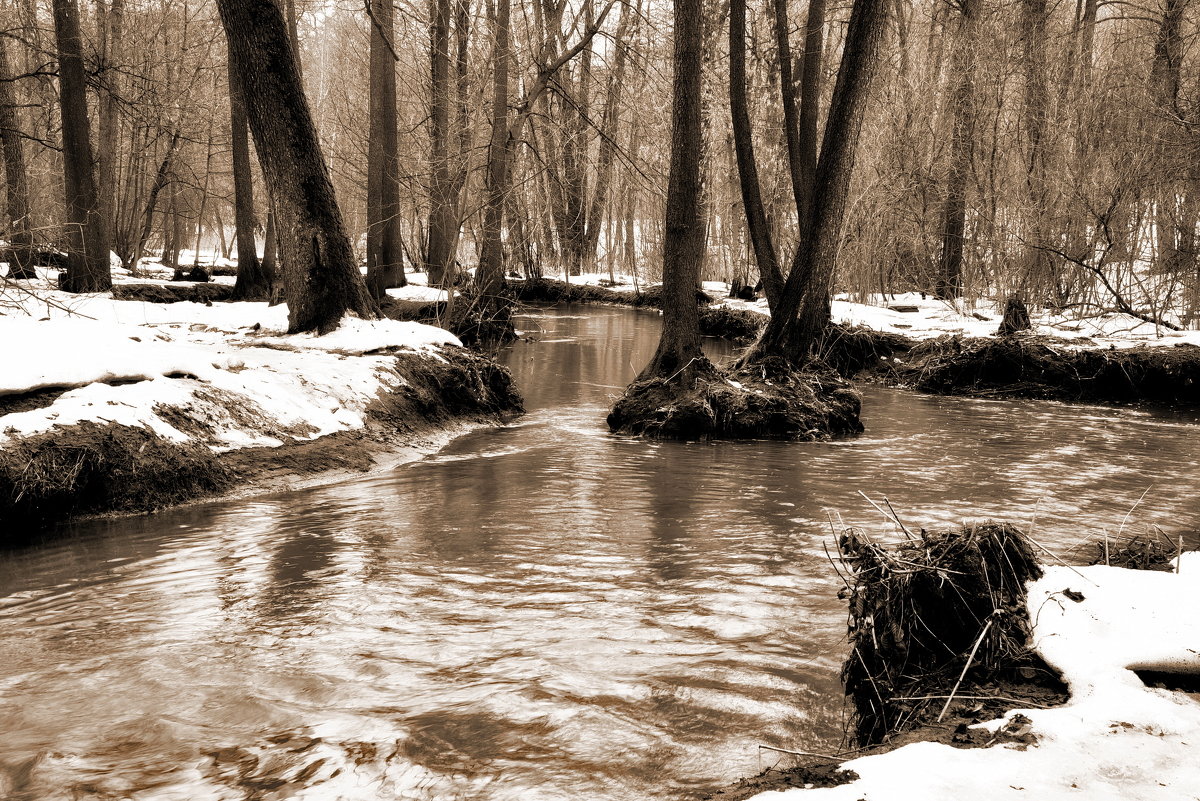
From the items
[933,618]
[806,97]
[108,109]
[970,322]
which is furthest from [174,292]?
[933,618]

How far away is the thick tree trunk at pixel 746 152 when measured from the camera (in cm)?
1248

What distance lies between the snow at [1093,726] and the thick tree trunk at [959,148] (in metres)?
14.6

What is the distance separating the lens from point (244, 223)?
18.6 m

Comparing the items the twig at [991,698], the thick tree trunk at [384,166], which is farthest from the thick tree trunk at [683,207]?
the thick tree trunk at [384,166]

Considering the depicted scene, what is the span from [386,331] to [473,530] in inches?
189

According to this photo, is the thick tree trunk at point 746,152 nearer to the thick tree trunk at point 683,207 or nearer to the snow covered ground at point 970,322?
the thick tree trunk at point 683,207

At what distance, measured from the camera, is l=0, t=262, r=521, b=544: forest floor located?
247 inches

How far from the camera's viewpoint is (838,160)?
439 inches

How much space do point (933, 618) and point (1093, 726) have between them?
0.78 metres

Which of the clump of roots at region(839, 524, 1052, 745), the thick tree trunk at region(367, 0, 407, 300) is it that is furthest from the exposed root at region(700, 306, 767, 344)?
the clump of roots at region(839, 524, 1052, 745)

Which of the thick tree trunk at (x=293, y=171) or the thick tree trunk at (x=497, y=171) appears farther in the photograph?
the thick tree trunk at (x=497, y=171)

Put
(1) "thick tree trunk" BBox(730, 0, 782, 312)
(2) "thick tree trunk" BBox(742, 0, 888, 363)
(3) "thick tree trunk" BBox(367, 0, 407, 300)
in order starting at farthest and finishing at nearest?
(3) "thick tree trunk" BBox(367, 0, 407, 300) → (1) "thick tree trunk" BBox(730, 0, 782, 312) → (2) "thick tree trunk" BBox(742, 0, 888, 363)

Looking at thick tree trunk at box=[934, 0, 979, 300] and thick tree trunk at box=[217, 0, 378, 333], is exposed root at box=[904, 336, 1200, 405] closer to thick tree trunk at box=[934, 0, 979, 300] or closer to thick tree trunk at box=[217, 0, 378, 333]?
thick tree trunk at box=[934, 0, 979, 300]

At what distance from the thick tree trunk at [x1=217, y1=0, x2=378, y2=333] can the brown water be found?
3080mm
